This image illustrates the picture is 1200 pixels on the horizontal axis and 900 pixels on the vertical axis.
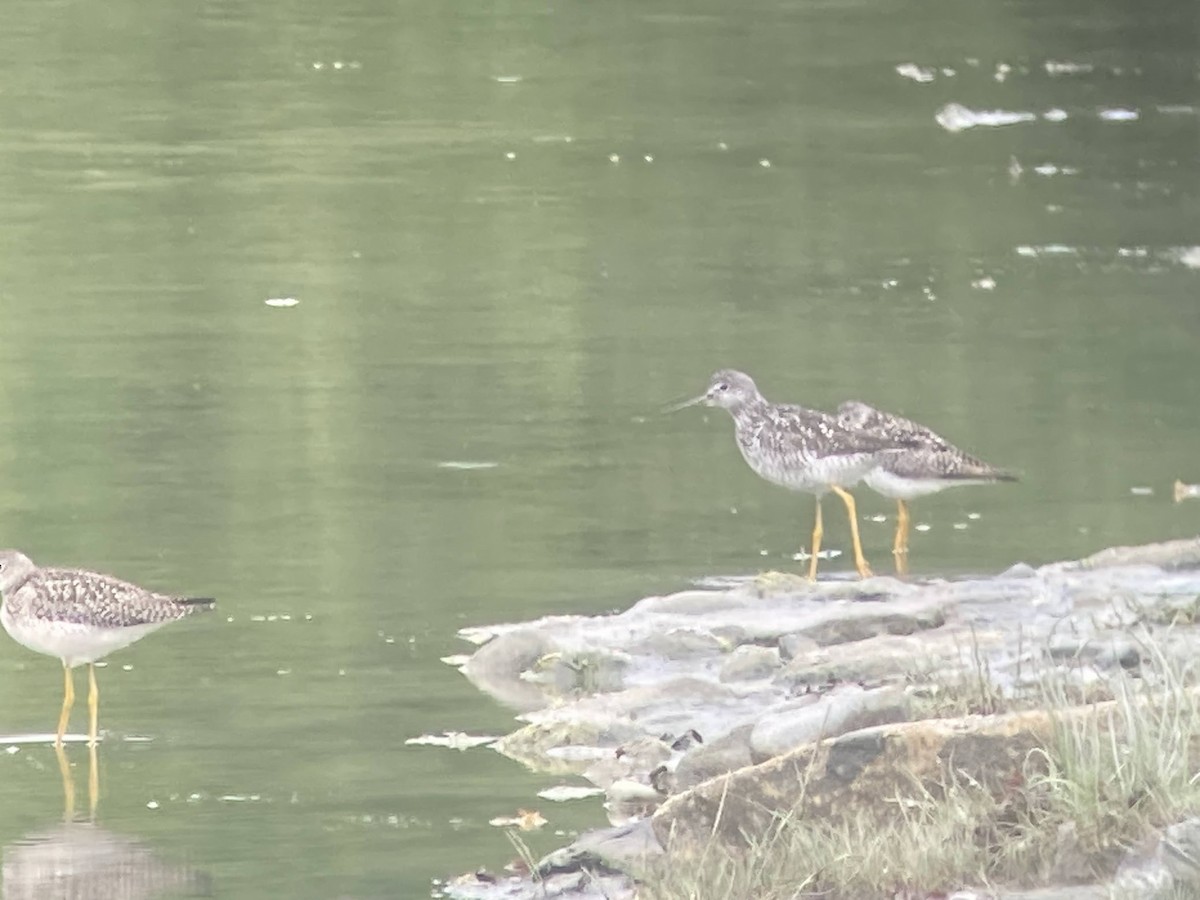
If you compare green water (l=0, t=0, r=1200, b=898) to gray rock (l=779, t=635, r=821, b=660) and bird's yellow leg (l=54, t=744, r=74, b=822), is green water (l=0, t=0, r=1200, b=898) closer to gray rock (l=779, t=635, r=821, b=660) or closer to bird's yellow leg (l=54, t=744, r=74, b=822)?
bird's yellow leg (l=54, t=744, r=74, b=822)

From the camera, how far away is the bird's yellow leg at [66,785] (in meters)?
9.50

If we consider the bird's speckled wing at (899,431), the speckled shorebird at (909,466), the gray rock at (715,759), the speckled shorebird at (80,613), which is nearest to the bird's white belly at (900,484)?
the speckled shorebird at (909,466)

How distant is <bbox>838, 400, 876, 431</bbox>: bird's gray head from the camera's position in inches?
497

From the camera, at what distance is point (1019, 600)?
11.5m

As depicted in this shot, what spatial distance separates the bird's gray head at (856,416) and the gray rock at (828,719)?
12.1 ft

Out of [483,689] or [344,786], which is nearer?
[344,786]

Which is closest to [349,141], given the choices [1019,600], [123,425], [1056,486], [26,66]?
[26,66]

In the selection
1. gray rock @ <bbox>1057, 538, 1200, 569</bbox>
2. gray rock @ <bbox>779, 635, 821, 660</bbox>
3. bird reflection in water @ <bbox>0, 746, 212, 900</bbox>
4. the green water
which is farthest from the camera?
gray rock @ <bbox>1057, 538, 1200, 569</bbox>

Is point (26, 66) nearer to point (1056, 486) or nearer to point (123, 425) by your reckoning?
point (123, 425)

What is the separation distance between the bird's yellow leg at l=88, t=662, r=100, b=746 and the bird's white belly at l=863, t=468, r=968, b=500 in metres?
3.42

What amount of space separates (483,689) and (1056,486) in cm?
390

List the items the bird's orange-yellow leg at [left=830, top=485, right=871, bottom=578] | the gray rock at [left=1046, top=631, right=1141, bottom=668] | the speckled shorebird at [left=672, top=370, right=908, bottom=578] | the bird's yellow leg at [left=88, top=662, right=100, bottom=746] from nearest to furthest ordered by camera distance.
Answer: the gray rock at [left=1046, top=631, right=1141, bottom=668] < the bird's yellow leg at [left=88, top=662, right=100, bottom=746] < the bird's orange-yellow leg at [left=830, top=485, right=871, bottom=578] < the speckled shorebird at [left=672, top=370, right=908, bottom=578]

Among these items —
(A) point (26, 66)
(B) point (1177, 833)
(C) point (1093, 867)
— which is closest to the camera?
(B) point (1177, 833)

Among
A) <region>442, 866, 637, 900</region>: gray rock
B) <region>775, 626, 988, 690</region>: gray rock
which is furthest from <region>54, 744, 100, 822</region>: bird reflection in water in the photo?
<region>775, 626, 988, 690</region>: gray rock
